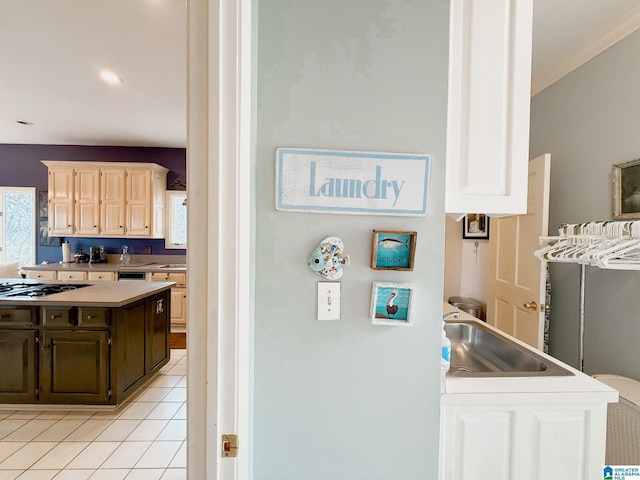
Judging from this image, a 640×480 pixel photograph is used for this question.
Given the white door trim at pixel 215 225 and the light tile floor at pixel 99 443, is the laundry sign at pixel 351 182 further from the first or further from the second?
the light tile floor at pixel 99 443

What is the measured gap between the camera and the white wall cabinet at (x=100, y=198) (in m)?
4.61

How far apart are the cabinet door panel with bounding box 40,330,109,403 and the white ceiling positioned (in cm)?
218

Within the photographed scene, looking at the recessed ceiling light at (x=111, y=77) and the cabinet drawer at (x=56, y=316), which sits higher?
the recessed ceiling light at (x=111, y=77)

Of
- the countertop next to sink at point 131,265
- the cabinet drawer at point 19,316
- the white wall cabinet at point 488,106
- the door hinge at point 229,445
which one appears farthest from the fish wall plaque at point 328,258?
the countertop next to sink at point 131,265

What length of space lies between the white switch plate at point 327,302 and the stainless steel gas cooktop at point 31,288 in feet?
8.96

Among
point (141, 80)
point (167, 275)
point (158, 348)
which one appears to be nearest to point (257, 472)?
point (158, 348)

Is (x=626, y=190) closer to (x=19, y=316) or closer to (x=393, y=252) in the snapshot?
(x=393, y=252)

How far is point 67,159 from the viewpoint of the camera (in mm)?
4973

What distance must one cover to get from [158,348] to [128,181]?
2824 mm

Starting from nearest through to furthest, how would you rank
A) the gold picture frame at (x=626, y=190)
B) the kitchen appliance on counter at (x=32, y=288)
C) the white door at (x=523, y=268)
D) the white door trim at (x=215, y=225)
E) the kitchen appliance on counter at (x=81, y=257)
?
the white door trim at (x=215, y=225) < the gold picture frame at (x=626, y=190) < the white door at (x=523, y=268) < the kitchen appliance on counter at (x=32, y=288) < the kitchen appliance on counter at (x=81, y=257)

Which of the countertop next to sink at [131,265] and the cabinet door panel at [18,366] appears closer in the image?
the cabinet door panel at [18,366]

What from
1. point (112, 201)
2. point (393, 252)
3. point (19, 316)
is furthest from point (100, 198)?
point (393, 252)

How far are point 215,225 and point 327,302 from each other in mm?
430

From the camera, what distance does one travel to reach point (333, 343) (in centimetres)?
102
